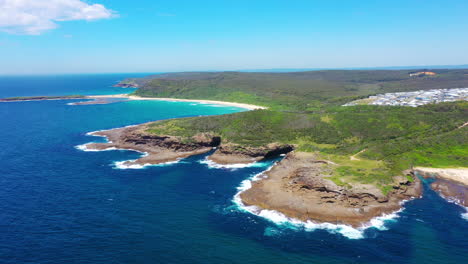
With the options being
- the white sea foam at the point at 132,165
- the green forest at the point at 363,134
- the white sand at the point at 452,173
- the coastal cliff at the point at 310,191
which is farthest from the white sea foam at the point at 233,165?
the white sand at the point at 452,173

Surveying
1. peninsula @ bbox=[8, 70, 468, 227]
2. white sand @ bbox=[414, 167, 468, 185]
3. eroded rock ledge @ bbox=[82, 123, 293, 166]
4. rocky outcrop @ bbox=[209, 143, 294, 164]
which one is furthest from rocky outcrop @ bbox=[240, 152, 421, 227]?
eroded rock ledge @ bbox=[82, 123, 293, 166]

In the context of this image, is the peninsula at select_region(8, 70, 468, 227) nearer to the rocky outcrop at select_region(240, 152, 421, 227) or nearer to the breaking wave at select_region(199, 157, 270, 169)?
the rocky outcrop at select_region(240, 152, 421, 227)

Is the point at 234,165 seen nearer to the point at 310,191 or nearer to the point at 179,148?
the point at 179,148

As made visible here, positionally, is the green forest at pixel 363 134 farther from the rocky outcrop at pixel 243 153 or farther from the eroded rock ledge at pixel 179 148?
the eroded rock ledge at pixel 179 148

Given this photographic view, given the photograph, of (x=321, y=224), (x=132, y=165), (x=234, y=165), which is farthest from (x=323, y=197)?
(x=132, y=165)

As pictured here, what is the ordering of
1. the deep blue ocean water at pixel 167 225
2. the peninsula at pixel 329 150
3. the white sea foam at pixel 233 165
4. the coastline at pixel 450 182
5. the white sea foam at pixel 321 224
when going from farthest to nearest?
1. the white sea foam at pixel 233 165
2. the coastline at pixel 450 182
3. the peninsula at pixel 329 150
4. the white sea foam at pixel 321 224
5. the deep blue ocean water at pixel 167 225

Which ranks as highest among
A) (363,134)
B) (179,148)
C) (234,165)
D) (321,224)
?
(363,134)
